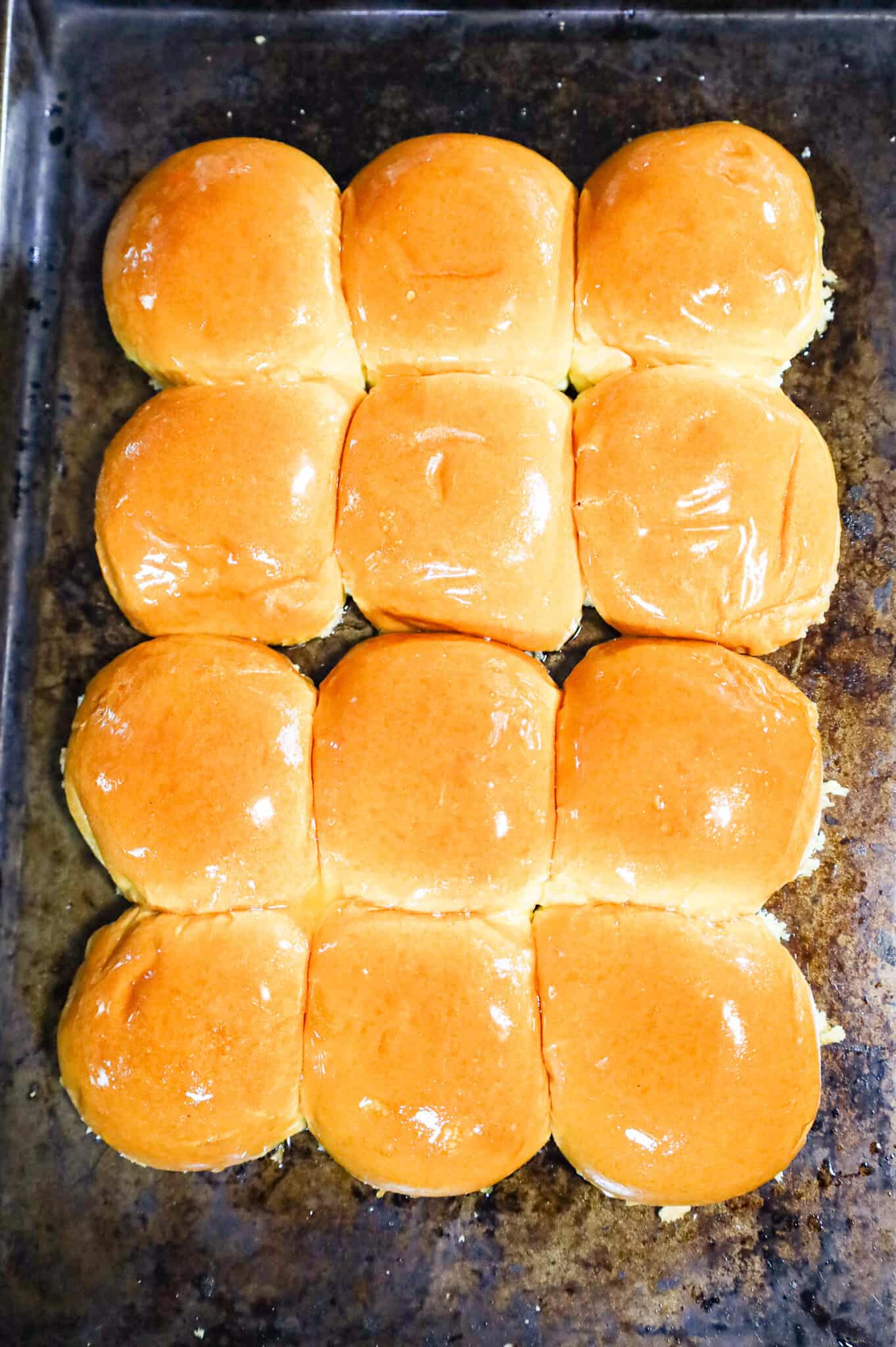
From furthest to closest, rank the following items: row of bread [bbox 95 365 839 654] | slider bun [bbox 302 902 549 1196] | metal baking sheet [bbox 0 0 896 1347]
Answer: metal baking sheet [bbox 0 0 896 1347] → row of bread [bbox 95 365 839 654] → slider bun [bbox 302 902 549 1196]

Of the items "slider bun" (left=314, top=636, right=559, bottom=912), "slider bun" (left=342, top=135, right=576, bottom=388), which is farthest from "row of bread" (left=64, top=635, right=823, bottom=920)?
"slider bun" (left=342, top=135, right=576, bottom=388)

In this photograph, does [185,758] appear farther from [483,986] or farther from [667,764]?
[667,764]

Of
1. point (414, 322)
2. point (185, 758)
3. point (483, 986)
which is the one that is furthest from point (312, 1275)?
point (414, 322)

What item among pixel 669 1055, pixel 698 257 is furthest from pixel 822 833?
pixel 698 257

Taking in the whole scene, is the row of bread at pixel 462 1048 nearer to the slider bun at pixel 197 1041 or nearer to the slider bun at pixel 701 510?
the slider bun at pixel 197 1041

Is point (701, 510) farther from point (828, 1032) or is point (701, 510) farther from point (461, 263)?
point (828, 1032)

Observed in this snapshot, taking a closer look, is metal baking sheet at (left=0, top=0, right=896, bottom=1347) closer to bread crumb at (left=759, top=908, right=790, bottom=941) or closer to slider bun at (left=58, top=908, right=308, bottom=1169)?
bread crumb at (left=759, top=908, right=790, bottom=941)
